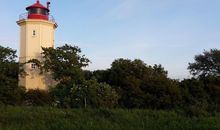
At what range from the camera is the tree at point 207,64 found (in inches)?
1961

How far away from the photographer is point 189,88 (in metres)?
39.1

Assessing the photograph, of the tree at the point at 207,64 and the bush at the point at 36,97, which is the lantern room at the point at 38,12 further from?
the tree at the point at 207,64

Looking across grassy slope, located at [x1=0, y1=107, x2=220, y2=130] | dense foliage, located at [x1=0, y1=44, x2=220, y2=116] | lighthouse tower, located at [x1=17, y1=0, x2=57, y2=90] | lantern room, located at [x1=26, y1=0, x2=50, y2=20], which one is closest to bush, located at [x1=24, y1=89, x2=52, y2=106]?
dense foliage, located at [x1=0, y1=44, x2=220, y2=116]

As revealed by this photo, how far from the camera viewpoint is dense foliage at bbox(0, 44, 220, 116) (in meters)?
34.2

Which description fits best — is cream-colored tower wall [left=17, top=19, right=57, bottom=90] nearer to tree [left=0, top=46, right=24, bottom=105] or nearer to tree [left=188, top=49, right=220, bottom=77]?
tree [left=0, top=46, right=24, bottom=105]

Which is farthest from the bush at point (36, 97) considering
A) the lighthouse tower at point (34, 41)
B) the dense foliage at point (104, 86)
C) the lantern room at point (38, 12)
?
the lantern room at point (38, 12)

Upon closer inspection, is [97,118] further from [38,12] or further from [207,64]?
[207,64]

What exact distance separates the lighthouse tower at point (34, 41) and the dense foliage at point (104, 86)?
1.34 meters

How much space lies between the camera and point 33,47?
42.9 metres

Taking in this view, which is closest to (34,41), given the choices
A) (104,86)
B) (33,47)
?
(33,47)

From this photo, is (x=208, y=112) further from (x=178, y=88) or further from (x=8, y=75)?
(x=8, y=75)

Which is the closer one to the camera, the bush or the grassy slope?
the grassy slope

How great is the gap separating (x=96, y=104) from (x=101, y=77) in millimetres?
9536

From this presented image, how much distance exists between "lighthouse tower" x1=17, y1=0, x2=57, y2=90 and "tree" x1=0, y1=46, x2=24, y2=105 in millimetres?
1513
